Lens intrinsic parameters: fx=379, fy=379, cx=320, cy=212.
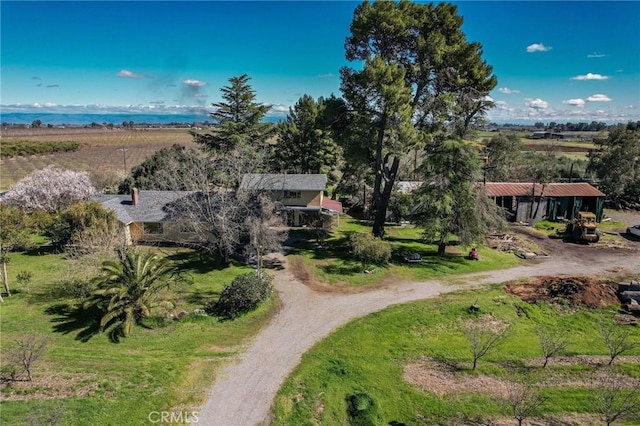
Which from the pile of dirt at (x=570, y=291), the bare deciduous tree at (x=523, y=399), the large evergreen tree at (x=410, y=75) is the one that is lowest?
the bare deciduous tree at (x=523, y=399)

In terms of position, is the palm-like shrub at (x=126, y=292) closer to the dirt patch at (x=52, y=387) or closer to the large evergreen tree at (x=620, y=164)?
the dirt patch at (x=52, y=387)

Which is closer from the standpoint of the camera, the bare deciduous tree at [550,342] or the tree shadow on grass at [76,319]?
the bare deciduous tree at [550,342]

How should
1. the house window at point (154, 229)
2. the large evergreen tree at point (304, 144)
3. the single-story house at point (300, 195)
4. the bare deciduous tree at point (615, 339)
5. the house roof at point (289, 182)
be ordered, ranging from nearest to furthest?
the bare deciduous tree at point (615, 339) < the house window at point (154, 229) < the house roof at point (289, 182) < the single-story house at point (300, 195) < the large evergreen tree at point (304, 144)

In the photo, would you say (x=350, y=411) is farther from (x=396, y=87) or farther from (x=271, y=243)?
(x=396, y=87)

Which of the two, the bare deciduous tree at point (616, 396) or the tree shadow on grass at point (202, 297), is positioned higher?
the bare deciduous tree at point (616, 396)

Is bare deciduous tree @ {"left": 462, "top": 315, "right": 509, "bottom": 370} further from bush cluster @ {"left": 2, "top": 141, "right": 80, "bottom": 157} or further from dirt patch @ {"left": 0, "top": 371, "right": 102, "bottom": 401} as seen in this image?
bush cluster @ {"left": 2, "top": 141, "right": 80, "bottom": 157}

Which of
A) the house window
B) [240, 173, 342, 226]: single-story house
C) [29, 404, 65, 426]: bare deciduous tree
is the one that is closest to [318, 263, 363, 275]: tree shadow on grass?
[240, 173, 342, 226]: single-story house

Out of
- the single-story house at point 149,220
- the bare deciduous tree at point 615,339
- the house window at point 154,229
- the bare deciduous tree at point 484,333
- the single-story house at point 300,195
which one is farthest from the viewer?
the single-story house at point 300,195

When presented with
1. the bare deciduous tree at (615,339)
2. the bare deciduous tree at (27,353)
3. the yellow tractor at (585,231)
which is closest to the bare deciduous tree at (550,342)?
the bare deciduous tree at (615,339)
